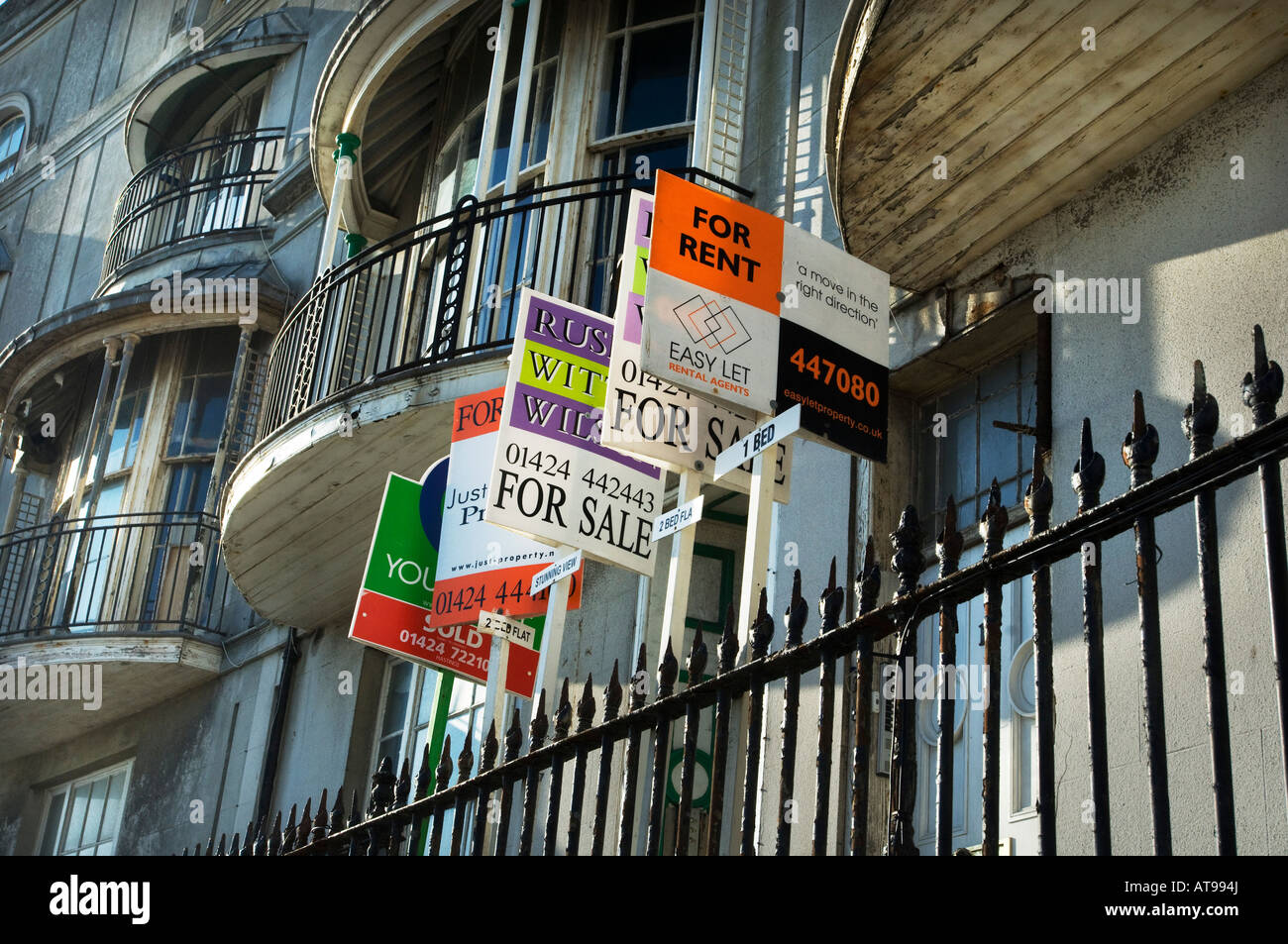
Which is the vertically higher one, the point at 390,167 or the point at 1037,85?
the point at 390,167

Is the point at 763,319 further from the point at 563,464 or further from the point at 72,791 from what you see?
the point at 72,791

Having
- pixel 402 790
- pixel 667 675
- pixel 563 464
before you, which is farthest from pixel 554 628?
pixel 667 675

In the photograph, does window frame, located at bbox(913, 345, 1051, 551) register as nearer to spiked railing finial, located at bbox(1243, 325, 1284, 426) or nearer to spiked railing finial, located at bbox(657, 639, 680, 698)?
spiked railing finial, located at bbox(657, 639, 680, 698)

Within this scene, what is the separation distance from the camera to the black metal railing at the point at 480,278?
33.6ft

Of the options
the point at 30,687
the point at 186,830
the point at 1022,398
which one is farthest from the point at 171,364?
the point at 1022,398

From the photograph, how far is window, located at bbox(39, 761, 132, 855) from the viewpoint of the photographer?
1467 centimetres

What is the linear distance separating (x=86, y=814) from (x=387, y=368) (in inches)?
275

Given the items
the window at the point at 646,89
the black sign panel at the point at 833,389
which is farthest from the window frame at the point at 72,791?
the black sign panel at the point at 833,389

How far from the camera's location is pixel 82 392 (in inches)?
677

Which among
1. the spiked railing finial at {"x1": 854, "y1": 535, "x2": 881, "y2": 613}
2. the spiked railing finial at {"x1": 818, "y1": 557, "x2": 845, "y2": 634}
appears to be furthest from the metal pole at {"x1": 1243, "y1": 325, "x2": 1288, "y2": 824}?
the spiked railing finial at {"x1": 818, "y1": 557, "x2": 845, "y2": 634}

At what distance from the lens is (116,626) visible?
13906 mm

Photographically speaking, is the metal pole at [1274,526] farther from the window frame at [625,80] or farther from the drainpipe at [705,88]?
the window frame at [625,80]
